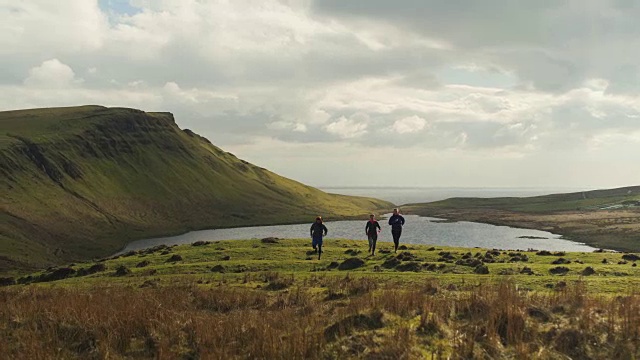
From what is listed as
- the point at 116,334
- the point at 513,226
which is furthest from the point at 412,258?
the point at 513,226

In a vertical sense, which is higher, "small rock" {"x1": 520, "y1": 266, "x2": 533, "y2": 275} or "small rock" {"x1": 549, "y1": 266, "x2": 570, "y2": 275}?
"small rock" {"x1": 520, "y1": 266, "x2": 533, "y2": 275}

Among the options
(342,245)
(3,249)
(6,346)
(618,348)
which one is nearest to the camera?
(618,348)

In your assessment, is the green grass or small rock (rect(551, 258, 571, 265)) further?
Result: small rock (rect(551, 258, 571, 265))

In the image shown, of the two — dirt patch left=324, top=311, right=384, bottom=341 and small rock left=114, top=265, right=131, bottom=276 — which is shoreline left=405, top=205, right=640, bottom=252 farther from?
dirt patch left=324, top=311, right=384, bottom=341

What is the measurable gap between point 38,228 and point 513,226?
155 m

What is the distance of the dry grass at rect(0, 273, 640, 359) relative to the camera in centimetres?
1130

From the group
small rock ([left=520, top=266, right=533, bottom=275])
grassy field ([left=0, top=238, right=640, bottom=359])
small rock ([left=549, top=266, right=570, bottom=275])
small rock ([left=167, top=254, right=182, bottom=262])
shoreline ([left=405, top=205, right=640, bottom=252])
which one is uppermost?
grassy field ([left=0, top=238, right=640, bottom=359])

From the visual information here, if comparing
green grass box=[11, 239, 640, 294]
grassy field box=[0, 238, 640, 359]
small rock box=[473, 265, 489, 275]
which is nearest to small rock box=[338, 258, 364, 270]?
green grass box=[11, 239, 640, 294]

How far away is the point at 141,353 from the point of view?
1242 cm

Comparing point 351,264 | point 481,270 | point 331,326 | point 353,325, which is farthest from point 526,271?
point 331,326

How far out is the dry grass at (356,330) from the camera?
37.1 ft

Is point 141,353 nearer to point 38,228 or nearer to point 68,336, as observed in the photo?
point 68,336

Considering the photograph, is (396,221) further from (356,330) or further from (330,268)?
(356,330)

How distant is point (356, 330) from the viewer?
12406mm
